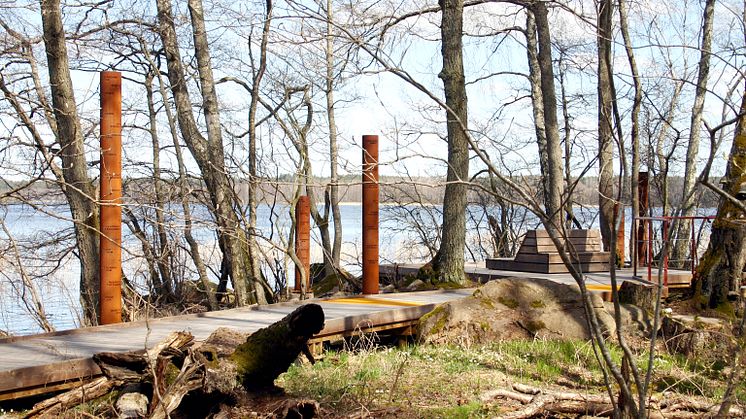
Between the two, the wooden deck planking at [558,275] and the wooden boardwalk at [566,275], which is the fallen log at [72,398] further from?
the wooden deck planking at [558,275]

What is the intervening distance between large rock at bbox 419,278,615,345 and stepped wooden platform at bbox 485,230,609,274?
452 centimetres

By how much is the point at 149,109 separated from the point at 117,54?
4.94ft

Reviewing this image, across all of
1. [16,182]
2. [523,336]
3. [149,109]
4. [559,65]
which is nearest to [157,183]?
[149,109]

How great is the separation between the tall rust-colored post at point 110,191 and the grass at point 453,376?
241cm

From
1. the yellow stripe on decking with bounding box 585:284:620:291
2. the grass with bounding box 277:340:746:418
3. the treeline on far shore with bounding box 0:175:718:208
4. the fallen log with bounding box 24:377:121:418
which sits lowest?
the grass with bounding box 277:340:746:418

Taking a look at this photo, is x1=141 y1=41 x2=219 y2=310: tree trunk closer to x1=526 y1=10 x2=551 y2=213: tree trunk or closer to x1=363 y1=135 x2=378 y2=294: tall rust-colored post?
x1=363 y1=135 x2=378 y2=294: tall rust-colored post

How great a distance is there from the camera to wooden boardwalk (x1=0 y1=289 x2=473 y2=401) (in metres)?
6.13

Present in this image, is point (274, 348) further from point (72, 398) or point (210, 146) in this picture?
point (210, 146)

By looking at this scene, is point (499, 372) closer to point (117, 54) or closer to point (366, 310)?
point (366, 310)

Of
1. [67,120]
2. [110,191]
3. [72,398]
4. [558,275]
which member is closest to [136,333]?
[110,191]

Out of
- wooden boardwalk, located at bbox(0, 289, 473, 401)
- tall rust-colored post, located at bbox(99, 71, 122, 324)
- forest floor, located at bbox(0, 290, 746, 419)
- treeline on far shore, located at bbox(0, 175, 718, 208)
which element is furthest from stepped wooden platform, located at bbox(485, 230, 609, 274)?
tall rust-colored post, located at bbox(99, 71, 122, 324)

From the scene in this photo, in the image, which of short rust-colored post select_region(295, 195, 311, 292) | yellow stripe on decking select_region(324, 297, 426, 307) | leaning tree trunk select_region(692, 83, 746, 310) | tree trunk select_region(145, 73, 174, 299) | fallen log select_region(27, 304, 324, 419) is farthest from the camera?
tree trunk select_region(145, 73, 174, 299)

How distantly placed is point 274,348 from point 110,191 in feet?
12.0

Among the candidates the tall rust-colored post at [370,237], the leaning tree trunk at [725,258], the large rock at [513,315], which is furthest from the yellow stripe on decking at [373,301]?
the leaning tree trunk at [725,258]
